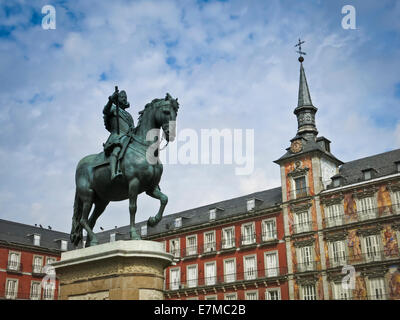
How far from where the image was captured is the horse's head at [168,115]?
10.9 meters

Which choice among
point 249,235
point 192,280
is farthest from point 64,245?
point 249,235

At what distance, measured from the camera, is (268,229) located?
48.4 meters

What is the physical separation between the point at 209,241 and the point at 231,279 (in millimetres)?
5058

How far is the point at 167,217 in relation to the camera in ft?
202

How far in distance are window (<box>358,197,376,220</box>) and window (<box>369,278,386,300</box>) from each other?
16.9 ft

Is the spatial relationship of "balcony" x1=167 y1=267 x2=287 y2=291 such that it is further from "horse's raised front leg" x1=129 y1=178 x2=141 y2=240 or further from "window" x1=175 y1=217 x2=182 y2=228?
"horse's raised front leg" x1=129 y1=178 x2=141 y2=240

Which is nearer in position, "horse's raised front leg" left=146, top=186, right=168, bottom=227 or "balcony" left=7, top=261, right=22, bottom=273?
"horse's raised front leg" left=146, top=186, right=168, bottom=227

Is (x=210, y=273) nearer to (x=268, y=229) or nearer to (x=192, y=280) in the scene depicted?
(x=192, y=280)

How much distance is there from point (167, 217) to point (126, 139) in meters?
50.7

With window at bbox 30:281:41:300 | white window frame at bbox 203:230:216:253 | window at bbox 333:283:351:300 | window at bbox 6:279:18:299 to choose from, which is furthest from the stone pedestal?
window at bbox 30:281:41:300

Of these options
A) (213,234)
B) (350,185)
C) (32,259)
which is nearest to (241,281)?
(213,234)

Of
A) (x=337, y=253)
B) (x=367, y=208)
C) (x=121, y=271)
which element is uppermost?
(x=367, y=208)

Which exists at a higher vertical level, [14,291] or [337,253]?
[337,253]

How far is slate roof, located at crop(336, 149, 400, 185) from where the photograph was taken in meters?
43.8
